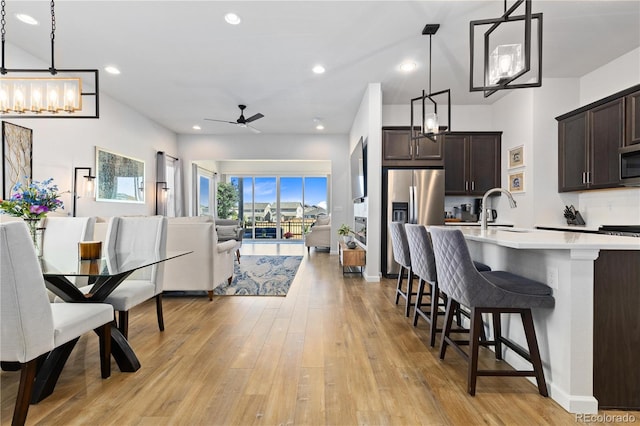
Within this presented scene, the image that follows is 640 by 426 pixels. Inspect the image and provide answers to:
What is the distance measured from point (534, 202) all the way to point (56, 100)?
5650mm

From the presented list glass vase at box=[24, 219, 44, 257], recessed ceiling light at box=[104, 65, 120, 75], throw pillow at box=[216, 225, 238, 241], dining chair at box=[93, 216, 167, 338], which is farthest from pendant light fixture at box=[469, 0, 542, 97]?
throw pillow at box=[216, 225, 238, 241]

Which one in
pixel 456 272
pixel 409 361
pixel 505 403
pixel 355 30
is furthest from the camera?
pixel 355 30

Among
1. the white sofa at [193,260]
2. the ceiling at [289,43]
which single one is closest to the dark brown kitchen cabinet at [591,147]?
the ceiling at [289,43]

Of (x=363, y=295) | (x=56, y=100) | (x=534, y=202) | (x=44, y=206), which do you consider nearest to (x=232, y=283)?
(x=363, y=295)

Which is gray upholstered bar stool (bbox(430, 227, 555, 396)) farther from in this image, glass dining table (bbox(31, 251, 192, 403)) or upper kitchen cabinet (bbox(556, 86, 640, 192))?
upper kitchen cabinet (bbox(556, 86, 640, 192))

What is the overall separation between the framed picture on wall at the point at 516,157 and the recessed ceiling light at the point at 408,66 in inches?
85.7

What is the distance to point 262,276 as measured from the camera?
17.1 feet

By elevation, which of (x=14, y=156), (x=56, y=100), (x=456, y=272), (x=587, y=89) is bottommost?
(x=456, y=272)

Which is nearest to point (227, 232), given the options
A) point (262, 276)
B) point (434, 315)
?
point (262, 276)

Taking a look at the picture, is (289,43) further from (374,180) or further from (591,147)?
(591,147)

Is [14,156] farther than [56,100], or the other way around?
[14,156]

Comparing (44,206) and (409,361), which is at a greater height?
(44,206)

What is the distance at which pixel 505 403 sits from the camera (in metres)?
1.79

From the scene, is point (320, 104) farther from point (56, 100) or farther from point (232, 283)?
point (56, 100)
